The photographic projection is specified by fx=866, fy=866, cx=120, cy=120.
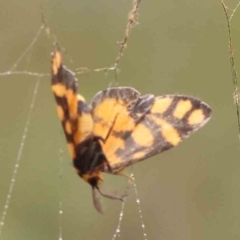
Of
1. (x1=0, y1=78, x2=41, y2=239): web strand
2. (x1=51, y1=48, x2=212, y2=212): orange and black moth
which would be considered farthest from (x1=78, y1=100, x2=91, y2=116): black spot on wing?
(x1=0, y1=78, x2=41, y2=239): web strand

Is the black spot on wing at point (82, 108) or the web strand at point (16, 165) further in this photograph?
the web strand at point (16, 165)

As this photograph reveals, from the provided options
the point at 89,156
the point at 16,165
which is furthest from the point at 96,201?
the point at 16,165

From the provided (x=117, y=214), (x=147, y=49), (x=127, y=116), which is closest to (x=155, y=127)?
(x=127, y=116)

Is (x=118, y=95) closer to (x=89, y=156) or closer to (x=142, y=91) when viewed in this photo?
(x=89, y=156)

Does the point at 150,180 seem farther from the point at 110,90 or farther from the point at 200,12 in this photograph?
the point at 110,90

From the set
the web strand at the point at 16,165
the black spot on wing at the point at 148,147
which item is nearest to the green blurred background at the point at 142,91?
the web strand at the point at 16,165

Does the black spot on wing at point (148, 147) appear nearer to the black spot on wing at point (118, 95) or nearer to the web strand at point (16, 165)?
the black spot on wing at point (118, 95)
